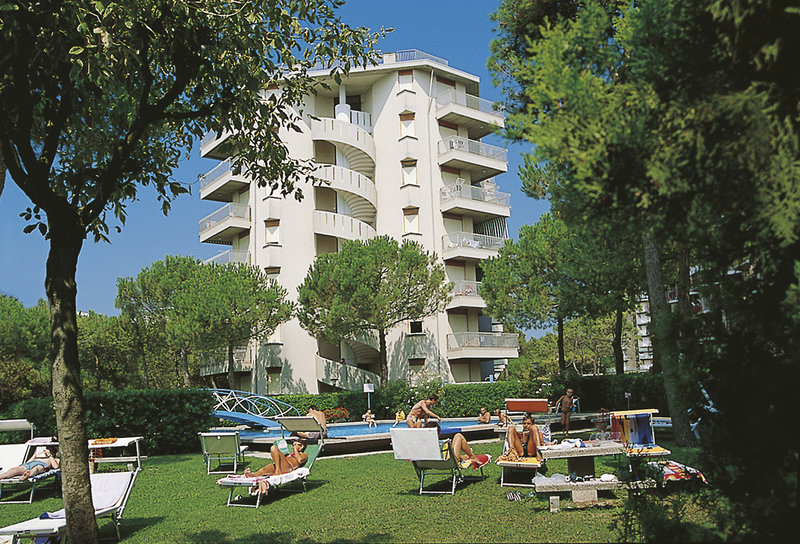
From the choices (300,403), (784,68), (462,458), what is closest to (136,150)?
(462,458)

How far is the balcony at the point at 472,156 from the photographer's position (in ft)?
127

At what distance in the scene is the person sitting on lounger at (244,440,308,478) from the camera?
10258 mm

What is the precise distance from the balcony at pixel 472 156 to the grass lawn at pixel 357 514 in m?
28.4

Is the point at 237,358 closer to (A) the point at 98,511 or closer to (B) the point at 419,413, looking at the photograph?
(B) the point at 419,413

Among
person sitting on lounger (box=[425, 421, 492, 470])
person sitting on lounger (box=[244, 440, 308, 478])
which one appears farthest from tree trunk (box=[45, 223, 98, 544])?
person sitting on lounger (box=[425, 421, 492, 470])

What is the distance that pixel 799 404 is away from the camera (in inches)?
119

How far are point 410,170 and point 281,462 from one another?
97.4 feet

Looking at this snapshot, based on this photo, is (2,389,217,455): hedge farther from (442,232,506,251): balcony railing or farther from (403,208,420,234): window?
(442,232,506,251): balcony railing

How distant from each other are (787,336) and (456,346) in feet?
111

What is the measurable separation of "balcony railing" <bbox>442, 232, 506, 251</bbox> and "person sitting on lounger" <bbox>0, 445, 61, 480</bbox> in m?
27.6

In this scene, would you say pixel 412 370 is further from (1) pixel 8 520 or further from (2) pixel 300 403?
(1) pixel 8 520

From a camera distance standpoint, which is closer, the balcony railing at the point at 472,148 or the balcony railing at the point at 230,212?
the balcony railing at the point at 230,212

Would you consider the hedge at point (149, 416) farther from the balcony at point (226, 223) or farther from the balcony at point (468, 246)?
the balcony at point (468, 246)

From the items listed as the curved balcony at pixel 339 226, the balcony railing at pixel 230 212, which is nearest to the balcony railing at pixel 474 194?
the curved balcony at pixel 339 226
